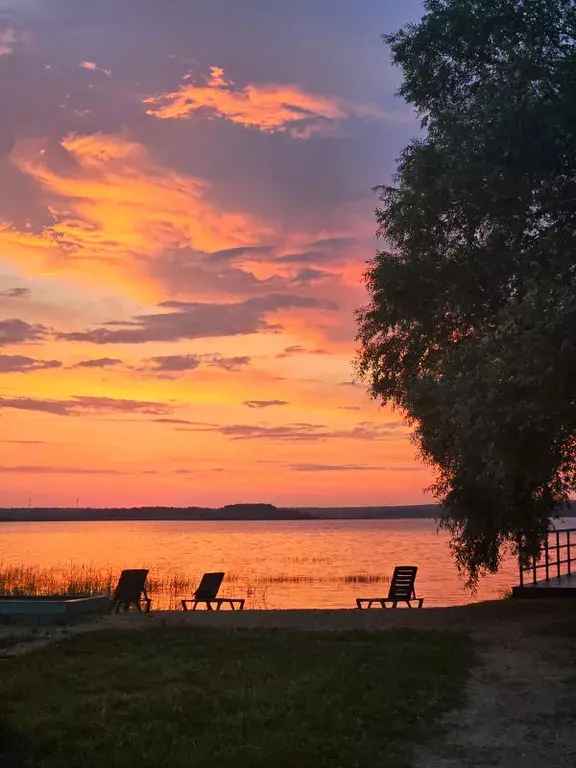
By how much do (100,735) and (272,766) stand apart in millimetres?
1868

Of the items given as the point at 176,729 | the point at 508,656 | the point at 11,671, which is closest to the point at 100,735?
the point at 176,729

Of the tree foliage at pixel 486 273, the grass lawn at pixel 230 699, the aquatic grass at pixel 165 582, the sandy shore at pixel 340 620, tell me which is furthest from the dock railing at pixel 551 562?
the aquatic grass at pixel 165 582

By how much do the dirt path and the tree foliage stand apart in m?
2.40

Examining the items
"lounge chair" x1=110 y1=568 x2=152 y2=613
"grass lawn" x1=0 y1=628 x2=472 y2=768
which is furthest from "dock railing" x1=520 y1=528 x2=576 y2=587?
"lounge chair" x1=110 y1=568 x2=152 y2=613

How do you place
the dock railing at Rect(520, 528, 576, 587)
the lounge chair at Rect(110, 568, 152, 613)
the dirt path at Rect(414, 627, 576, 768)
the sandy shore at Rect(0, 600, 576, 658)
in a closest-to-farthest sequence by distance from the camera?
the dirt path at Rect(414, 627, 576, 768), the sandy shore at Rect(0, 600, 576, 658), the lounge chair at Rect(110, 568, 152, 613), the dock railing at Rect(520, 528, 576, 587)

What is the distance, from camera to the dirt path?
7836 mm

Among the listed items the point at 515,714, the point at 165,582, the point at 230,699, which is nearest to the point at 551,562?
the point at 165,582

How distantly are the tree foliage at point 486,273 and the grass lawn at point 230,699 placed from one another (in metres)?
3.23

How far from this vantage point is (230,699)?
376 inches

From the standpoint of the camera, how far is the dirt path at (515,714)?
784 cm

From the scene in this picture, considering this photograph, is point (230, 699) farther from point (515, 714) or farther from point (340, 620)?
point (340, 620)

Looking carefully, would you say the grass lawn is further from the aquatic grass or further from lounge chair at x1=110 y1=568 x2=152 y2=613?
the aquatic grass

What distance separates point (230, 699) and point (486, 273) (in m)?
7.87

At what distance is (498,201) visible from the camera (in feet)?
43.8
